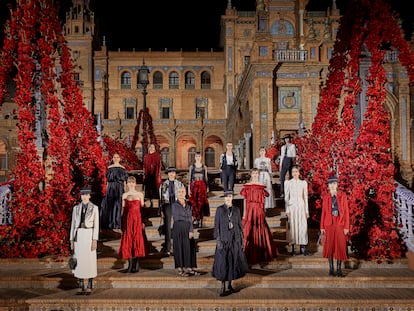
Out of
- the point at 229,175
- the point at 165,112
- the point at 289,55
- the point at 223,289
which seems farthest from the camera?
the point at 165,112

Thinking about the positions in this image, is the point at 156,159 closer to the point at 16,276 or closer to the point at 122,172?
the point at 122,172

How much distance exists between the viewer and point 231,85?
49.3 meters

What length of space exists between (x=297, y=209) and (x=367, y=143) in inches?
80.5

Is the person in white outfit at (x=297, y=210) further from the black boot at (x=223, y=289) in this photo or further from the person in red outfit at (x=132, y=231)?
the person in red outfit at (x=132, y=231)

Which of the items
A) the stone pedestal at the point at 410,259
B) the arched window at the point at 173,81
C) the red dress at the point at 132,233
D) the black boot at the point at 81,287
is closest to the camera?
the black boot at the point at 81,287

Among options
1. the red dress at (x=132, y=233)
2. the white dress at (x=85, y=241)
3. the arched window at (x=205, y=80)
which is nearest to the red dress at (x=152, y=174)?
the red dress at (x=132, y=233)

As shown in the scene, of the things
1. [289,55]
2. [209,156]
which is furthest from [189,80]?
[289,55]

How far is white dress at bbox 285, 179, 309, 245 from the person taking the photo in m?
8.80

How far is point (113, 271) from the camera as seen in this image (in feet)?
27.2

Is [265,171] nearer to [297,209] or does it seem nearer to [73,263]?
[297,209]

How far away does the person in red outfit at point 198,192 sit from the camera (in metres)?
10.5

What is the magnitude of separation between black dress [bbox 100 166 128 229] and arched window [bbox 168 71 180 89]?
44.4 m

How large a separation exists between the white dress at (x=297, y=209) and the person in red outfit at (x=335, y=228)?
0.92m

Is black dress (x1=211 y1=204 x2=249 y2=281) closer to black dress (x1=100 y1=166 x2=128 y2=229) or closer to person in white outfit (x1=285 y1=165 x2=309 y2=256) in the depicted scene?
person in white outfit (x1=285 y1=165 x2=309 y2=256)
